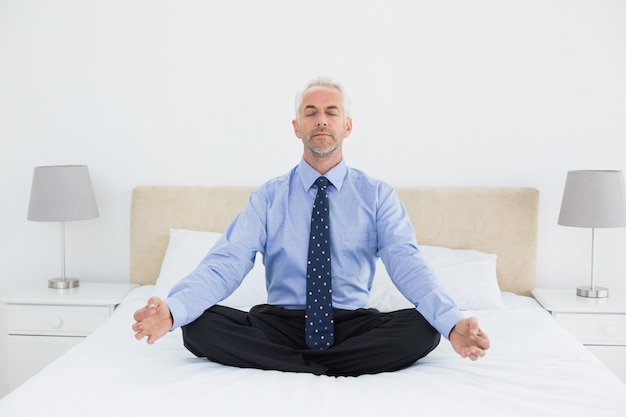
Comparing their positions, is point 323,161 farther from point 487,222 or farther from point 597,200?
point 597,200

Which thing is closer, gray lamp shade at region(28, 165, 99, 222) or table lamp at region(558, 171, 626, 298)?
table lamp at region(558, 171, 626, 298)

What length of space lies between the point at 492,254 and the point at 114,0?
Result: 6.75 feet

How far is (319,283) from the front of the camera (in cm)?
213

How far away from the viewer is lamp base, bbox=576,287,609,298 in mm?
2875

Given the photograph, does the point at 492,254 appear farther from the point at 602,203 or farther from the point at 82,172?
the point at 82,172

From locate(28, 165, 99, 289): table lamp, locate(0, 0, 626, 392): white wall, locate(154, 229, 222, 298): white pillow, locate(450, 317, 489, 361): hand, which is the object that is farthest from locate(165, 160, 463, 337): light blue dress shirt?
locate(28, 165, 99, 289): table lamp

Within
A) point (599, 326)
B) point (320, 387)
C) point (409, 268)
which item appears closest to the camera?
point (320, 387)

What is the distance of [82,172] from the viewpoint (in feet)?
10.0

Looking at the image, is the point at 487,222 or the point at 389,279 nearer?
the point at 389,279

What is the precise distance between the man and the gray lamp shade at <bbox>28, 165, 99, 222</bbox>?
3.43ft

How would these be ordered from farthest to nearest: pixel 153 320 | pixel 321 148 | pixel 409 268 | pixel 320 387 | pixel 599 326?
pixel 599 326 → pixel 321 148 → pixel 409 268 → pixel 153 320 → pixel 320 387

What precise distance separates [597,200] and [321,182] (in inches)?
48.4

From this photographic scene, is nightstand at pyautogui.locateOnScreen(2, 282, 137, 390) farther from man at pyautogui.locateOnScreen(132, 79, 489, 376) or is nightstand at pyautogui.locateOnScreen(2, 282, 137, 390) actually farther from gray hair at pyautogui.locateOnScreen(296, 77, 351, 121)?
gray hair at pyautogui.locateOnScreen(296, 77, 351, 121)

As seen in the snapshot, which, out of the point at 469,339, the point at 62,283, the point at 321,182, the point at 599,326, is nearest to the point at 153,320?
the point at 321,182
